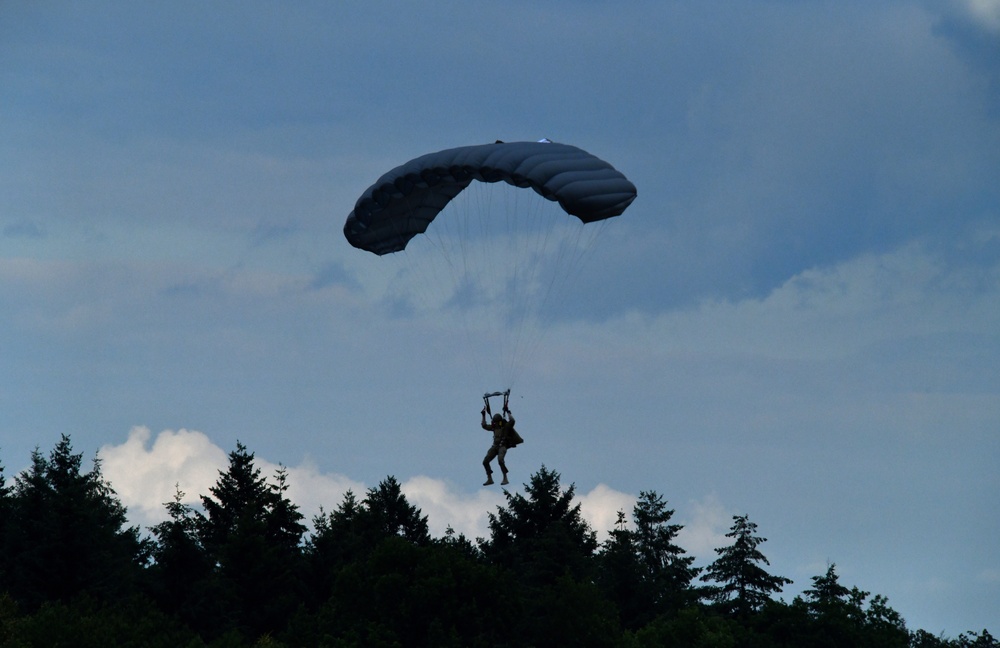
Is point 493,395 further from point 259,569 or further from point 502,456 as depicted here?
point 259,569

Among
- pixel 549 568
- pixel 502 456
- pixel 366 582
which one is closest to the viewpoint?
pixel 502 456

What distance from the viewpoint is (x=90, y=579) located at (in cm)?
5684

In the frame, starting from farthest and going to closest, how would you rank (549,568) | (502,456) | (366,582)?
(549,568) < (366,582) < (502,456)

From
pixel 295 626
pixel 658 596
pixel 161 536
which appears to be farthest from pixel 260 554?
pixel 658 596

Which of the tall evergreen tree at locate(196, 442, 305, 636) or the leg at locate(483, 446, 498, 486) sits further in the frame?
the tall evergreen tree at locate(196, 442, 305, 636)

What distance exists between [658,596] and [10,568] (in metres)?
27.2

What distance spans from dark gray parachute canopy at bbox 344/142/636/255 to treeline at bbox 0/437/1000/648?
1294 centimetres

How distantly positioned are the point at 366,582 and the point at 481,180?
2059 centimetres

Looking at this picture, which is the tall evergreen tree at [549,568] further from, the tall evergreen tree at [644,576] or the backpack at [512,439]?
the backpack at [512,439]

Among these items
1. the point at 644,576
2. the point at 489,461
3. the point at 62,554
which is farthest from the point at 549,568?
the point at 489,461

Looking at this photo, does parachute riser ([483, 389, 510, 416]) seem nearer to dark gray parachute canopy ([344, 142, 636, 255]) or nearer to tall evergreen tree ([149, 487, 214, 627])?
dark gray parachute canopy ([344, 142, 636, 255])

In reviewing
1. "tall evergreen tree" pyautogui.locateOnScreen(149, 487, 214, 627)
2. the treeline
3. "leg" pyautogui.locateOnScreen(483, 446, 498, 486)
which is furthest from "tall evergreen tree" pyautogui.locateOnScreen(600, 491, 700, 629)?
"leg" pyautogui.locateOnScreen(483, 446, 498, 486)

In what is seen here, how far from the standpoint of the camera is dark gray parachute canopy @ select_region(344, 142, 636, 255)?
33.0 m

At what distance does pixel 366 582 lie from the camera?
167 ft
